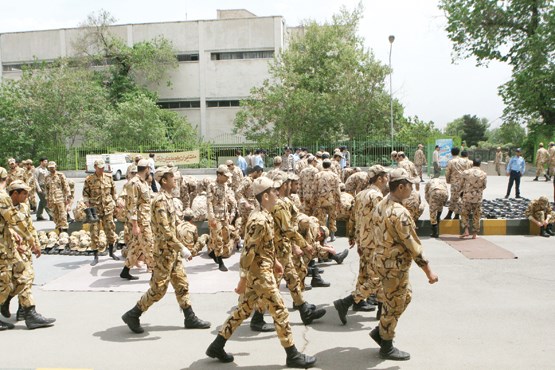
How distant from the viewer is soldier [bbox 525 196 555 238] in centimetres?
1166

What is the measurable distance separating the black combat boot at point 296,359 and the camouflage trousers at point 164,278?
162 centimetres

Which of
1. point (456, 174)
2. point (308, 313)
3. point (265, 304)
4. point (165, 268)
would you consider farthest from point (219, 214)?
point (456, 174)

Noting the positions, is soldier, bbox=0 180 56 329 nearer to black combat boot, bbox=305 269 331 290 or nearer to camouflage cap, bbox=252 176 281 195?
camouflage cap, bbox=252 176 281 195

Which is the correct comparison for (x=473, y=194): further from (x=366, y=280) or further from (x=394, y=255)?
(x=394, y=255)

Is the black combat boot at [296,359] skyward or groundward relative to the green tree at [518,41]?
groundward

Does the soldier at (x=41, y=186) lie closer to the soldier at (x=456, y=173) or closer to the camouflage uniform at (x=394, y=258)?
the soldier at (x=456, y=173)

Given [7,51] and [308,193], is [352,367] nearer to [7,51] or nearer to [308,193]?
[308,193]

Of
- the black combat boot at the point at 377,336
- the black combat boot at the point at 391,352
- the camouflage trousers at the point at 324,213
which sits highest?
the camouflage trousers at the point at 324,213

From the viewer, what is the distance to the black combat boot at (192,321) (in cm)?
624

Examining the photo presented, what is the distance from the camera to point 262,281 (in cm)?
504

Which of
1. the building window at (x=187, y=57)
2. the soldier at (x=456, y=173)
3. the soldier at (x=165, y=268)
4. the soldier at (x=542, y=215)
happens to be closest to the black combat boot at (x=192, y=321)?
the soldier at (x=165, y=268)

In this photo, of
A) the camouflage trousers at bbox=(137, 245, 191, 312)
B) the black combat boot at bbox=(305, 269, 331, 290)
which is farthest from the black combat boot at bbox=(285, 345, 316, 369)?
the black combat boot at bbox=(305, 269, 331, 290)

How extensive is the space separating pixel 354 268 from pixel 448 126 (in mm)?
70433

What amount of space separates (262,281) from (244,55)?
3882 centimetres
